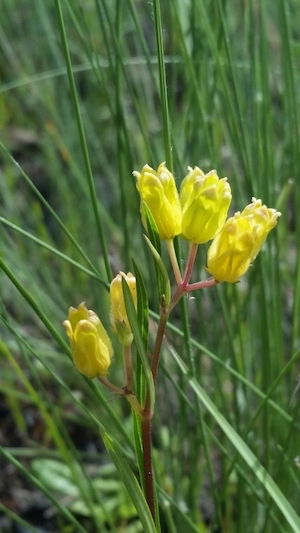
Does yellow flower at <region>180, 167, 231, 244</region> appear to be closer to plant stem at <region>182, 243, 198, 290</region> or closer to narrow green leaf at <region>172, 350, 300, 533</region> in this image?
plant stem at <region>182, 243, 198, 290</region>

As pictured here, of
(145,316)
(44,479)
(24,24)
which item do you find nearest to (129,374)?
(145,316)

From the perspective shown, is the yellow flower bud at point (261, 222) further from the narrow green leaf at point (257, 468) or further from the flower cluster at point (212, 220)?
the narrow green leaf at point (257, 468)

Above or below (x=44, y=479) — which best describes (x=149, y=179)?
above

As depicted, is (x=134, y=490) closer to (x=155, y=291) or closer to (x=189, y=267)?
(x=189, y=267)

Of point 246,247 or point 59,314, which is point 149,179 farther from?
point 59,314

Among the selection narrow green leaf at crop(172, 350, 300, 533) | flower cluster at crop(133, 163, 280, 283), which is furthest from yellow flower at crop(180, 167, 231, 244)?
narrow green leaf at crop(172, 350, 300, 533)

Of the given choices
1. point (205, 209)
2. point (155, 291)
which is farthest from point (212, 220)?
point (155, 291)
